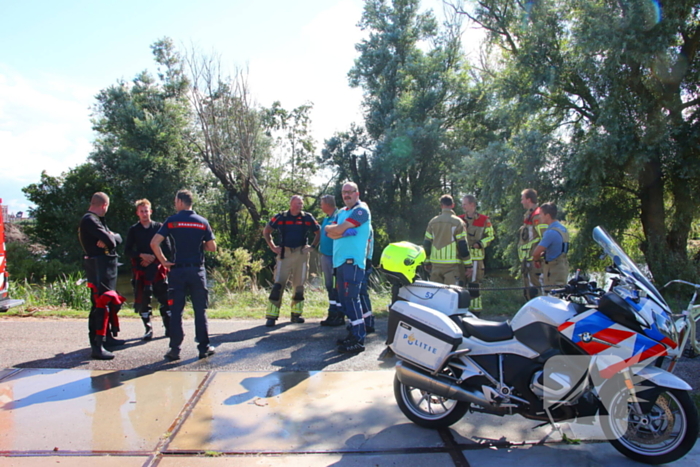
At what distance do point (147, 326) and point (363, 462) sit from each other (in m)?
4.04

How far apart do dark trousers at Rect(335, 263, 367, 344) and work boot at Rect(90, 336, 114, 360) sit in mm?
2615

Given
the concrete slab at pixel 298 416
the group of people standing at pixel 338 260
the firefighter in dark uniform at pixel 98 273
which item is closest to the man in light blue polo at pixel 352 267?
the group of people standing at pixel 338 260

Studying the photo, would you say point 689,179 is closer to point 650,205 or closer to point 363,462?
point 650,205

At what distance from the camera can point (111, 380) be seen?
4.51 metres

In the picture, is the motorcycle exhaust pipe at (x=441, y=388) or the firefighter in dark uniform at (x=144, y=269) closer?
the motorcycle exhaust pipe at (x=441, y=388)

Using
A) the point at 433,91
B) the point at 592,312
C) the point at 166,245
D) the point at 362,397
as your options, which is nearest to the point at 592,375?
the point at 592,312

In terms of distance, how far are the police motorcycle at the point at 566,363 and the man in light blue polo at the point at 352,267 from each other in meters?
1.64

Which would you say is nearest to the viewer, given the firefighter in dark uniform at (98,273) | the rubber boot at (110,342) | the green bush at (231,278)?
the firefighter in dark uniform at (98,273)

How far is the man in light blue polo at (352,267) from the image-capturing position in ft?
17.5

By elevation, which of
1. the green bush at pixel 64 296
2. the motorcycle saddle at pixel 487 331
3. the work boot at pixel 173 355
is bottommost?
the work boot at pixel 173 355

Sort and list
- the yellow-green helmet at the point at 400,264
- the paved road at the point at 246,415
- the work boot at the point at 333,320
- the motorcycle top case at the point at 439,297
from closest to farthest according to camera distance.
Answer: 1. the paved road at the point at 246,415
2. the motorcycle top case at the point at 439,297
3. the yellow-green helmet at the point at 400,264
4. the work boot at the point at 333,320

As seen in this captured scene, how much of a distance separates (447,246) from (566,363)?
3669 millimetres

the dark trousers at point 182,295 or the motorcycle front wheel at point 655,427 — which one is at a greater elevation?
the dark trousers at point 182,295

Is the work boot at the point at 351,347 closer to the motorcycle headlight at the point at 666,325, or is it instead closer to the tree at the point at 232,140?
the motorcycle headlight at the point at 666,325
